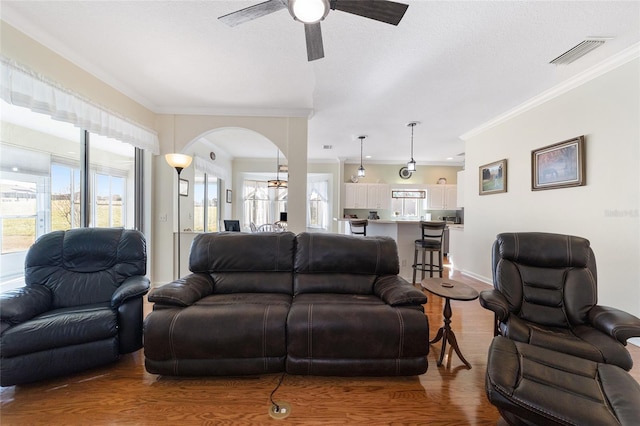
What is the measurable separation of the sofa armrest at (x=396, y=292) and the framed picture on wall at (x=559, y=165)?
257cm

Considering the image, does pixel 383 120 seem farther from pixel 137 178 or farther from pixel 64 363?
pixel 64 363

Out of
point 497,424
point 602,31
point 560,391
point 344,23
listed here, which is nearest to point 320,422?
point 497,424

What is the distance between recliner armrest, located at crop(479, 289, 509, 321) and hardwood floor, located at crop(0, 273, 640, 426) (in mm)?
525

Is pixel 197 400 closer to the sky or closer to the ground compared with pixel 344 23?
closer to the ground

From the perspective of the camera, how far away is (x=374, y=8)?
5.22ft

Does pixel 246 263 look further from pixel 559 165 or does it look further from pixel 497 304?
pixel 559 165

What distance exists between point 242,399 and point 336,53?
9.96ft

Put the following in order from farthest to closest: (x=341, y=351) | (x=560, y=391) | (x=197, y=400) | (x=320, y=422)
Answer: (x=341, y=351) → (x=197, y=400) → (x=320, y=422) → (x=560, y=391)

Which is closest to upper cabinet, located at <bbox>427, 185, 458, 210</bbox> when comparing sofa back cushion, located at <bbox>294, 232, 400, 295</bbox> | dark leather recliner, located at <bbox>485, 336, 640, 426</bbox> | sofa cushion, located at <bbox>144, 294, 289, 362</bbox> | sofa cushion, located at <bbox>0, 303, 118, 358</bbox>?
sofa back cushion, located at <bbox>294, 232, 400, 295</bbox>

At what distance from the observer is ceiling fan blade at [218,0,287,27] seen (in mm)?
1588

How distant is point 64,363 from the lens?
68.7 inches

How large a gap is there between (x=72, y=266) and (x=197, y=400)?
5.59 ft

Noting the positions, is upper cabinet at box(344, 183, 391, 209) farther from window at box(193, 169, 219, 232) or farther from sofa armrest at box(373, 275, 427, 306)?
sofa armrest at box(373, 275, 427, 306)

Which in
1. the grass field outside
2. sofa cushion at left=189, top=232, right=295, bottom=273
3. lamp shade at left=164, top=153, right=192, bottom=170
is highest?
lamp shade at left=164, top=153, right=192, bottom=170
